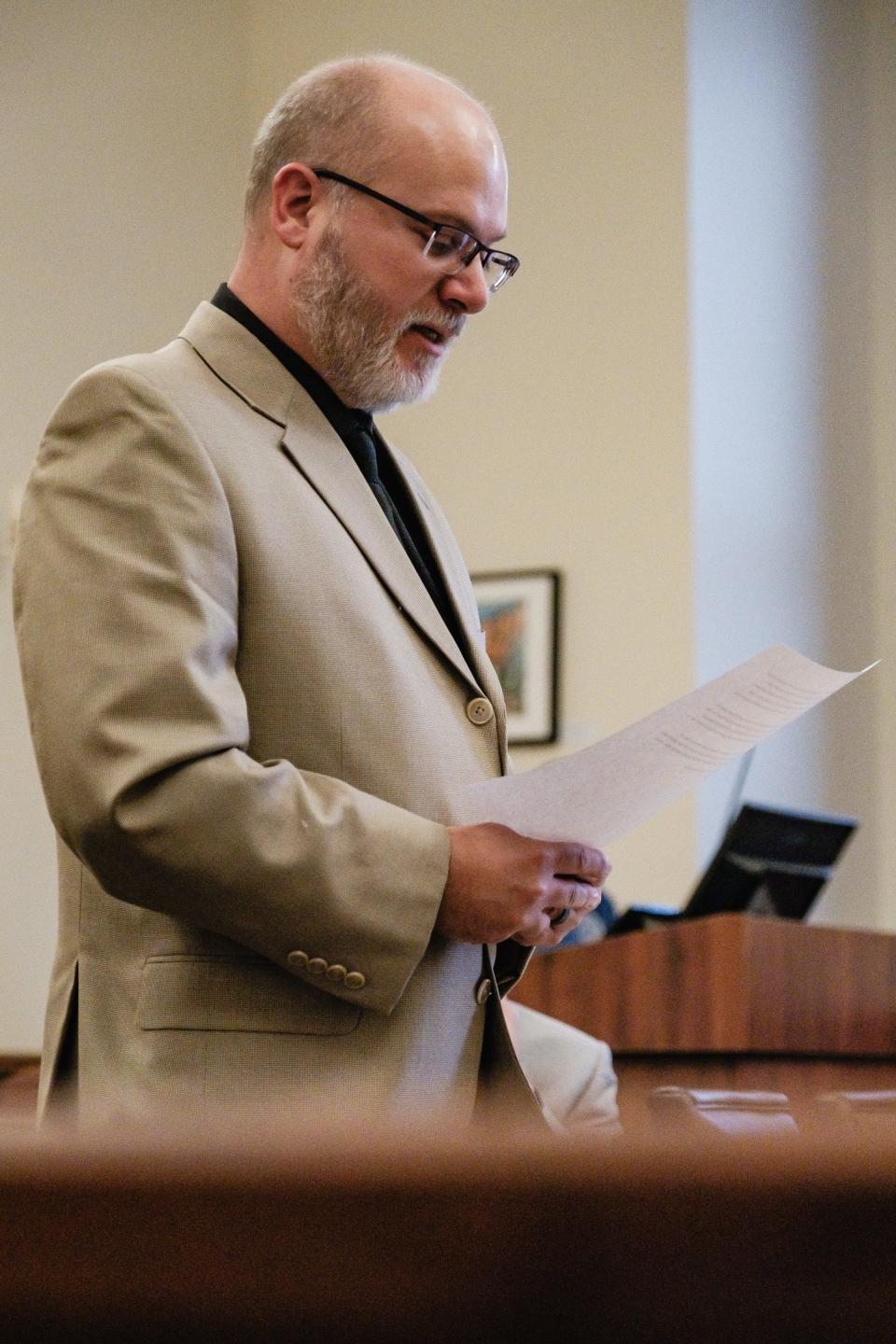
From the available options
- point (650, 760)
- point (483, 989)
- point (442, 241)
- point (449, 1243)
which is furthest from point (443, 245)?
point (449, 1243)

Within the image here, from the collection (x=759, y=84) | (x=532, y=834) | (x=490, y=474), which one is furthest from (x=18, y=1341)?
(x=759, y=84)

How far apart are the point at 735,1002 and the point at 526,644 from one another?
291cm

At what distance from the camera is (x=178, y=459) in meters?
1.41

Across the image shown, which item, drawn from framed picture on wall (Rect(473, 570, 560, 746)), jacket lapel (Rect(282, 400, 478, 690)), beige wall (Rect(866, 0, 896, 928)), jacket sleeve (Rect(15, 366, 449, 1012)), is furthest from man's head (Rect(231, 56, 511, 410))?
beige wall (Rect(866, 0, 896, 928))

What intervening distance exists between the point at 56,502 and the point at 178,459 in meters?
0.11

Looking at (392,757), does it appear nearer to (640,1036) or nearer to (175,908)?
(175,908)

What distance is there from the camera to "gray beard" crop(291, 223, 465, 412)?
5.56 ft

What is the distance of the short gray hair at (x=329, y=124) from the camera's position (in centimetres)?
175

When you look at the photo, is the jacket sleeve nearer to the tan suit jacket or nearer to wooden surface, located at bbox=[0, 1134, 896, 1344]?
the tan suit jacket

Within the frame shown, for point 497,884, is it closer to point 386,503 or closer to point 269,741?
point 269,741

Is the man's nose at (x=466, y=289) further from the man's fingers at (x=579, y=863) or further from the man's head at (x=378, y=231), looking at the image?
the man's fingers at (x=579, y=863)

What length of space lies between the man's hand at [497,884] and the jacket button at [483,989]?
98mm

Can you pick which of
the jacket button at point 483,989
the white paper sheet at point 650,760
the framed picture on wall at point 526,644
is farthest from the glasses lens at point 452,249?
the framed picture on wall at point 526,644

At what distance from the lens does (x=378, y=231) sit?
67.8 inches
